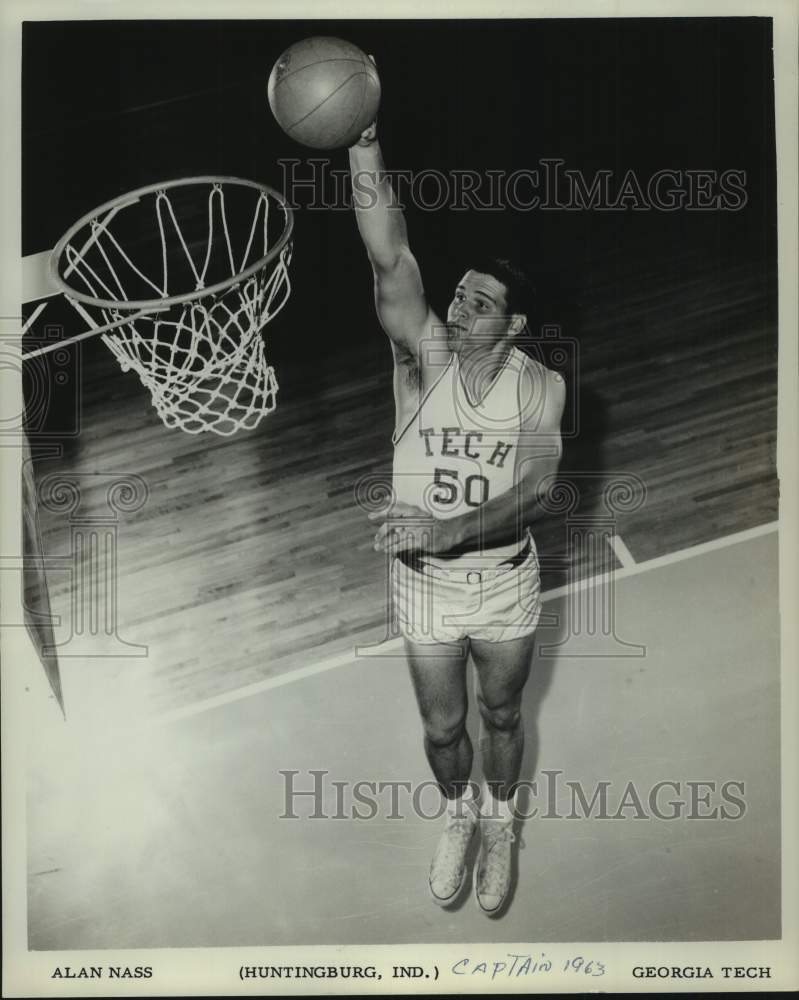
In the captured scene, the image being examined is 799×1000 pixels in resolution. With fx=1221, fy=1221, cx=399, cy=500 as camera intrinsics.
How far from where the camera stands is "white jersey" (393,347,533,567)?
11.5ft

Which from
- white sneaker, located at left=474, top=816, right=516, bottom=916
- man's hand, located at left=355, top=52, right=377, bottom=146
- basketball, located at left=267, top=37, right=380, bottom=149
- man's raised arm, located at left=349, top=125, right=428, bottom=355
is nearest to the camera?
basketball, located at left=267, top=37, right=380, bottom=149

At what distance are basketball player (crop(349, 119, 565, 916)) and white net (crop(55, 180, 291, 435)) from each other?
0.31 meters

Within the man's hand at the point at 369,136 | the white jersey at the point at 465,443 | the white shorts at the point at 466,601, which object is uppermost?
the man's hand at the point at 369,136

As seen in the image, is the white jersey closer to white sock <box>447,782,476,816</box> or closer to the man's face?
the man's face

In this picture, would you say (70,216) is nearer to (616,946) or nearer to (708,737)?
(708,737)

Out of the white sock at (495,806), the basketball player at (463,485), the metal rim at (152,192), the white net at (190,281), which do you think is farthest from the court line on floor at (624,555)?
the metal rim at (152,192)

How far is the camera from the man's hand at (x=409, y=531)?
3.51 meters

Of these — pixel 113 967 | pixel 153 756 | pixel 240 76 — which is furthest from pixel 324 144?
pixel 113 967

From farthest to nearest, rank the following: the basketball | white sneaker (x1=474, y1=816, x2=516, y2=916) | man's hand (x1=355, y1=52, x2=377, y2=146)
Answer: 1. white sneaker (x1=474, y1=816, x2=516, y2=916)
2. man's hand (x1=355, y1=52, x2=377, y2=146)
3. the basketball

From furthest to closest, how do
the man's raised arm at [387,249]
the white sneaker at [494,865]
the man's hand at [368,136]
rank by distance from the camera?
the white sneaker at [494,865] < the man's raised arm at [387,249] < the man's hand at [368,136]

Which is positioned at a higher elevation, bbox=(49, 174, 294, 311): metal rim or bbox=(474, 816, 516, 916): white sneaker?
bbox=(49, 174, 294, 311): metal rim

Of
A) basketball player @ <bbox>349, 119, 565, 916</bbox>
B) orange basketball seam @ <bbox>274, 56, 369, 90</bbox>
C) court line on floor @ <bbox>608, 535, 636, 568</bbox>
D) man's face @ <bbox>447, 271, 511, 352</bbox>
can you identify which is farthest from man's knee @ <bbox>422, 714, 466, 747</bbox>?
orange basketball seam @ <bbox>274, 56, 369, 90</bbox>

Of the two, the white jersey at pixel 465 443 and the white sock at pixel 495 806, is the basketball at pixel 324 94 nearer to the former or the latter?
the white jersey at pixel 465 443

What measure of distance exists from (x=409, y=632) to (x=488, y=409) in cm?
68
